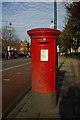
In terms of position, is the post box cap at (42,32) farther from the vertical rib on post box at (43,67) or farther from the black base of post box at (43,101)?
the black base of post box at (43,101)

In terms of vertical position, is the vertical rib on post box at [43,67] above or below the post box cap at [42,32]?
below

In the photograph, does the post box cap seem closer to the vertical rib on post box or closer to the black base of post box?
the vertical rib on post box

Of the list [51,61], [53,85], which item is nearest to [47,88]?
[53,85]

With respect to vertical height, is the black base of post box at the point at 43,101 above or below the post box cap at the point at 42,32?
below

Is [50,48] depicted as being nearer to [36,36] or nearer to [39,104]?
[36,36]

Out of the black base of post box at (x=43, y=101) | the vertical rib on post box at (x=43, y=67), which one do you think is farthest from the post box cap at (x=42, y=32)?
the black base of post box at (x=43, y=101)

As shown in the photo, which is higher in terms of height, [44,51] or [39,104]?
[44,51]

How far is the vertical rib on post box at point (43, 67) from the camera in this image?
27.4 ft

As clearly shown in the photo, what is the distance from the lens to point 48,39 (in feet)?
27.6

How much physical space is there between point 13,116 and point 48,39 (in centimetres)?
226

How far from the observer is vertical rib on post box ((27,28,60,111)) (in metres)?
8.36

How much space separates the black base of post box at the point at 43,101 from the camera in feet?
27.1

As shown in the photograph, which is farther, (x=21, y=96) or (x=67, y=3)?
(x=67, y=3)

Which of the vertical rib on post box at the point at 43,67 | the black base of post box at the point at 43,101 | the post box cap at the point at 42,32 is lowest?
the black base of post box at the point at 43,101
